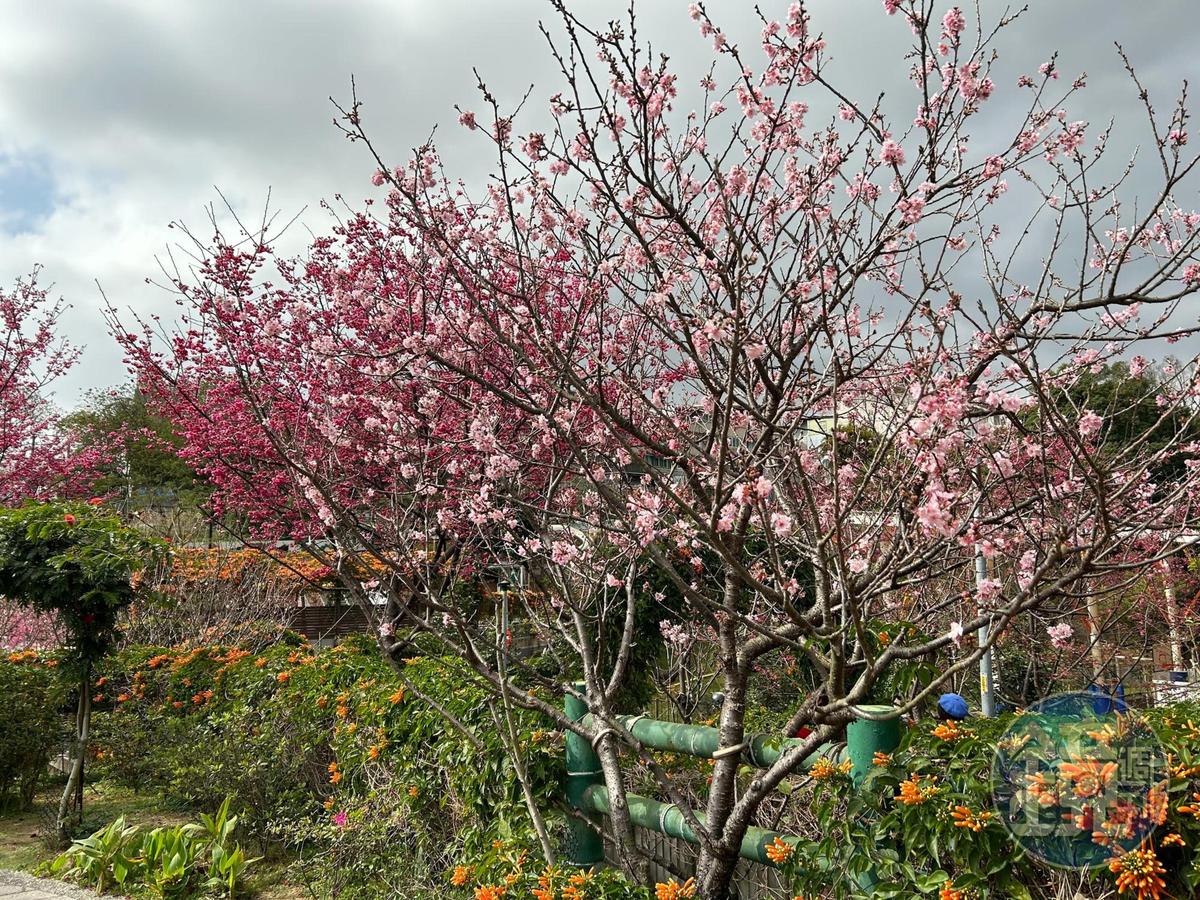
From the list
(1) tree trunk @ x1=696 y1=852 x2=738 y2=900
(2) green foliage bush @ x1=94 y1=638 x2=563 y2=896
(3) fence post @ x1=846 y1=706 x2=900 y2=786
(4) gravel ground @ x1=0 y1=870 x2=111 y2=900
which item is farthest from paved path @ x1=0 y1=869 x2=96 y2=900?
(3) fence post @ x1=846 y1=706 x2=900 y2=786

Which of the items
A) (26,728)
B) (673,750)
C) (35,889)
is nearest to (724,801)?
(673,750)

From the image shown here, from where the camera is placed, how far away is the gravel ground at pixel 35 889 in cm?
457

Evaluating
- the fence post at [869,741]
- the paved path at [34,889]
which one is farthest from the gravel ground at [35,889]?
the fence post at [869,741]

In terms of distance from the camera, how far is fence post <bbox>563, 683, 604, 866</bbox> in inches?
129

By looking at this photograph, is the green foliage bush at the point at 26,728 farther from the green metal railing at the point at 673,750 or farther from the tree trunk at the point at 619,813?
the tree trunk at the point at 619,813

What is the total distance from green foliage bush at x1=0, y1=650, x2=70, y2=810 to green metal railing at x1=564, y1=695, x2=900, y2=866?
5151 millimetres

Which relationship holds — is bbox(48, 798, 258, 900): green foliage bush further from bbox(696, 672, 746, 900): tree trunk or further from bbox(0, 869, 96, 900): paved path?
bbox(696, 672, 746, 900): tree trunk

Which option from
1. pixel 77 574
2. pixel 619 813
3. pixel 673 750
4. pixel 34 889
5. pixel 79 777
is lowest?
pixel 34 889

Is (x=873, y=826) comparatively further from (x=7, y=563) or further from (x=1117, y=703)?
(x=7, y=563)

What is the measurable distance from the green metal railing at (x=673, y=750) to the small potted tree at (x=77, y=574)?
4.18 meters

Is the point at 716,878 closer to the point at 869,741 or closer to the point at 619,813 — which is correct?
the point at 619,813

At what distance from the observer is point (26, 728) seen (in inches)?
264

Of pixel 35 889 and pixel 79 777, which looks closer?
pixel 35 889

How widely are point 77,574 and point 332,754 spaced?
7.88 feet
